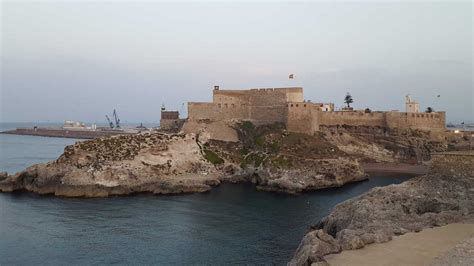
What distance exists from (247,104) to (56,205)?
30.9m

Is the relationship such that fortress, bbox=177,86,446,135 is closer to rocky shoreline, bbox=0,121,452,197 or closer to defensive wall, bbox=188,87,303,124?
defensive wall, bbox=188,87,303,124

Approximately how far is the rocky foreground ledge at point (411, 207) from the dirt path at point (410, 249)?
72 cm

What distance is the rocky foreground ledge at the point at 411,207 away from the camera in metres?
20.1

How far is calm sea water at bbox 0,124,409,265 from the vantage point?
26219mm

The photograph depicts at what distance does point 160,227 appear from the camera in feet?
107

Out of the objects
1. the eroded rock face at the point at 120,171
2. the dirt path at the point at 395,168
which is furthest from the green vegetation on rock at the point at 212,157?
the dirt path at the point at 395,168

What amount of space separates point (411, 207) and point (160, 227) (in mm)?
16724

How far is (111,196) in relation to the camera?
4431 cm

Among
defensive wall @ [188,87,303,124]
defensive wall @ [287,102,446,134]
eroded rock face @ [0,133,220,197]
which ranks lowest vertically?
eroded rock face @ [0,133,220,197]

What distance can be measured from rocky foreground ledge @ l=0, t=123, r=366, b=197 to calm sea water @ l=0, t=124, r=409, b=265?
8.72 feet

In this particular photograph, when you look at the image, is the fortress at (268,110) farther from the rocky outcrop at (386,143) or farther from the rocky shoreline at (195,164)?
the rocky outcrop at (386,143)

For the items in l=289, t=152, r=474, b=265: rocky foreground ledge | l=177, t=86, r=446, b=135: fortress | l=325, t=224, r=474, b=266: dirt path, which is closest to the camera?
l=325, t=224, r=474, b=266: dirt path

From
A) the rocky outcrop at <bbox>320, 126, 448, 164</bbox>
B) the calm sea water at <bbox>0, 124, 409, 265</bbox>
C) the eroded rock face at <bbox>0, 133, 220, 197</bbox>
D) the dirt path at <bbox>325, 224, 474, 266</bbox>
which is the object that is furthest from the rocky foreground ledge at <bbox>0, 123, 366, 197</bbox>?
the dirt path at <bbox>325, 224, 474, 266</bbox>

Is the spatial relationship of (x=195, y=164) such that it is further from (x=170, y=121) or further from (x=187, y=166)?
(x=170, y=121)
